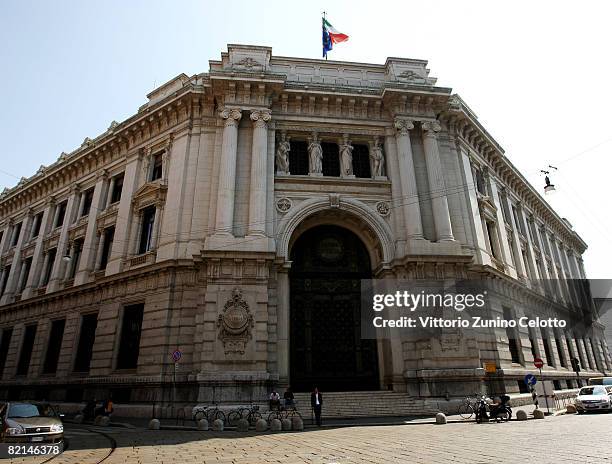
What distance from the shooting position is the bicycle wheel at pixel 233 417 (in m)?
14.7

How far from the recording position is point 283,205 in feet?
65.9

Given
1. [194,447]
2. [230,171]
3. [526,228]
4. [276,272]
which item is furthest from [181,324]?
[526,228]

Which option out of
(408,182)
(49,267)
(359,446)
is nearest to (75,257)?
(49,267)

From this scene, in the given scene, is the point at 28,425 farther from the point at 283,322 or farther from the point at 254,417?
the point at 283,322

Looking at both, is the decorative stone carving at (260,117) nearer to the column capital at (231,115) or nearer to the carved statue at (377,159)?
the column capital at (231,115)

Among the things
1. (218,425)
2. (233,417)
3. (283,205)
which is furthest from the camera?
(283,205)

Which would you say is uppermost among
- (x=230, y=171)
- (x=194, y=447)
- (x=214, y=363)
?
(x=230, y=171)

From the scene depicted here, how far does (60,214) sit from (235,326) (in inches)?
834

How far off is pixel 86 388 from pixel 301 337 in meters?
11.6

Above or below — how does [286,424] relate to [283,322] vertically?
below

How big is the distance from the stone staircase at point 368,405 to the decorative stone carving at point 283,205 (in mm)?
8867

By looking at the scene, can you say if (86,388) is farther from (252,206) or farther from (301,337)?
(252,206)

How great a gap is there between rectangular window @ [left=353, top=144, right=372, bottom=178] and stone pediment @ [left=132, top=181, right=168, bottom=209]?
10.9 meters

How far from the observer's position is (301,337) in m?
19.3
